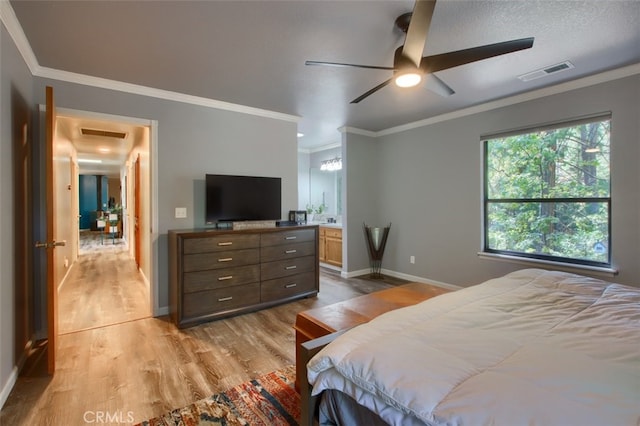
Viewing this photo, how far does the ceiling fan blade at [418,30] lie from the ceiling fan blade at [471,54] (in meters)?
0.19

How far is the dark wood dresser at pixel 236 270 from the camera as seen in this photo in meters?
3.01

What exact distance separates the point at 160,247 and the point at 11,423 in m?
1.81

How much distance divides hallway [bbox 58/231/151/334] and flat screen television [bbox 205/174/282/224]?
4.63 ft

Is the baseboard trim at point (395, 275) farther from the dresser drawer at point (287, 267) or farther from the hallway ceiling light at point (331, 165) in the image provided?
the hallway ceiling light at point (331, 165)

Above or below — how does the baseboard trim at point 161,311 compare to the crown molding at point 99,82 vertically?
below

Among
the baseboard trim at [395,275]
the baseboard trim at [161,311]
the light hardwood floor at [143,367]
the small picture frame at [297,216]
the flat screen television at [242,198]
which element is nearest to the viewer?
the light hardwood floor at [143,367]

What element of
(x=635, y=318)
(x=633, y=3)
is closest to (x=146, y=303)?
(x=635, y=318)

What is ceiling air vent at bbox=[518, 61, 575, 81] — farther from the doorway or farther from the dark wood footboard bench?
the doorway

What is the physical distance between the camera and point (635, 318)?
56.3 inches

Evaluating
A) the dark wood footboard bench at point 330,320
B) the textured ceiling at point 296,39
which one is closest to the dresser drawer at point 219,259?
the dark wood footboard bench at point 330,320

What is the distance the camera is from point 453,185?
13.8 ft

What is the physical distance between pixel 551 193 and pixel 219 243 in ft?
12.1

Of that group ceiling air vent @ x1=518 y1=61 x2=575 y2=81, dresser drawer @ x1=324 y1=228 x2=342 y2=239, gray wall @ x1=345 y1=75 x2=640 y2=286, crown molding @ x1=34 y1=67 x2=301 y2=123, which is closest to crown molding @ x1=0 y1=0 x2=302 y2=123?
crown molding @ x1=34 y1=67 x2=301 y2=123

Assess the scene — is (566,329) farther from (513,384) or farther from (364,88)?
(364,88)
